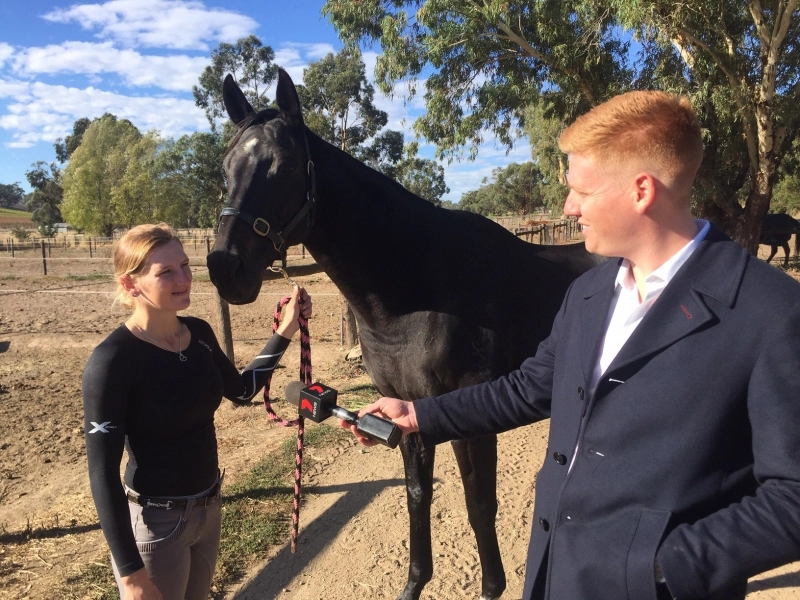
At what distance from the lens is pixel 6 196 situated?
120688 millimetres

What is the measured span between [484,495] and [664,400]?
176cm

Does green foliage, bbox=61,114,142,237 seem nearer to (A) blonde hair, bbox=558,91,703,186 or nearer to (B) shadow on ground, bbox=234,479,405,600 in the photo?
(B) shadow on ground, bbox=234,479,405,600

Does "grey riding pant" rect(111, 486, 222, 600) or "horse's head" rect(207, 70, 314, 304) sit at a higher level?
"horse's head" rect(207, 70, 314, 304)

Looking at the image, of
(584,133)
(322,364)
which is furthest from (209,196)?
(584,133)

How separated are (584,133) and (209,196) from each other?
38.6 meters

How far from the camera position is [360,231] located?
8.05ft

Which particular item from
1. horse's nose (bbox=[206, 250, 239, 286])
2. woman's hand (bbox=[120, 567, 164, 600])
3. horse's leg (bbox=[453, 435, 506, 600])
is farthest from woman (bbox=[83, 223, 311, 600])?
horse's leg (bbox=[453, 435, 506, 600])

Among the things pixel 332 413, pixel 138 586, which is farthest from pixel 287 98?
pixel 138 586

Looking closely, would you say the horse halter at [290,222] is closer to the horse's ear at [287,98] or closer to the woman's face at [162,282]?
the horse's ear at [287,98]

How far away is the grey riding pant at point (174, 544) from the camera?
1.80 metres

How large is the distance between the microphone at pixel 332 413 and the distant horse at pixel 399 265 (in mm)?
557

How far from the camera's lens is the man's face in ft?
3.80

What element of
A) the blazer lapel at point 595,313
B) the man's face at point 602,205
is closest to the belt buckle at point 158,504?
the blazer lapel at point 595,313

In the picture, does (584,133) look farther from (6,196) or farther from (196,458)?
(6,196)
